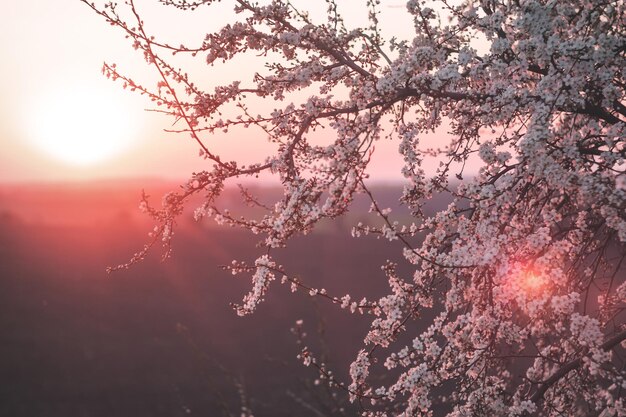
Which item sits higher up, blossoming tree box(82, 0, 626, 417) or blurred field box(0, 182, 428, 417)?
blurred field box(0, 182, 428, 417)

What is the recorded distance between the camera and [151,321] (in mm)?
30984

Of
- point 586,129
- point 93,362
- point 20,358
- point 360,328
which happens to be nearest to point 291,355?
point 360,328

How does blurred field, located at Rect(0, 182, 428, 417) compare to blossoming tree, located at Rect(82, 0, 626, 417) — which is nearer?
blossoming tree, located at Rect(82, 0, 626, 417)

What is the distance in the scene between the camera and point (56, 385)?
77.5 feet

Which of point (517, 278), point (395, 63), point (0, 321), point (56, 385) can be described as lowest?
point (517, 278)

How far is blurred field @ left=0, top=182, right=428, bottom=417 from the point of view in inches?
927

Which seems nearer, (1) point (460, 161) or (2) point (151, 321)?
(1) point (460, 161)

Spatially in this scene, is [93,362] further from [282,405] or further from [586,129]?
[586,129]

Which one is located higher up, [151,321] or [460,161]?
[151,321]

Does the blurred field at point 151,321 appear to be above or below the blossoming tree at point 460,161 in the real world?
above

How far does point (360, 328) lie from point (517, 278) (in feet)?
87.4

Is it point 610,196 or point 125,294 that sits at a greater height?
point 125,294

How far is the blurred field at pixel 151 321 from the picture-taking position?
927 inches

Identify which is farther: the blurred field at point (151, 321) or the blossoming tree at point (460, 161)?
the blurred field at point (151, 321)
